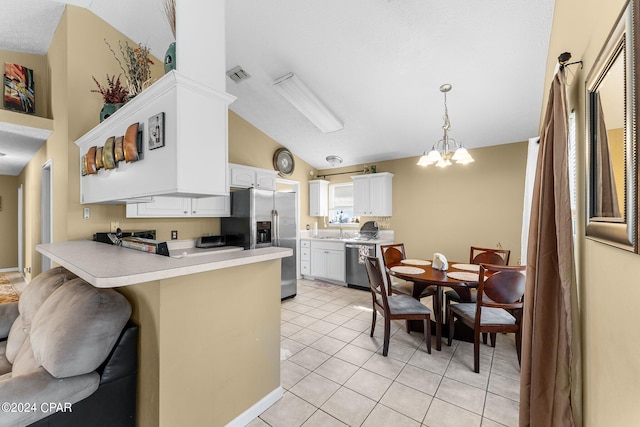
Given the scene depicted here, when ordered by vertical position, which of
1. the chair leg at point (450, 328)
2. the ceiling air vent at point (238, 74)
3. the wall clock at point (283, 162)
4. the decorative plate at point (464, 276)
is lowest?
the chair leg at point (450, 328)

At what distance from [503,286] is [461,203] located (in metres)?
2.32

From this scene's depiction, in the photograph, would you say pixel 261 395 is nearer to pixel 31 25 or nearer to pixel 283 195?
pixel 283 195

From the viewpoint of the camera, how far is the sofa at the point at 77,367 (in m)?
1.18

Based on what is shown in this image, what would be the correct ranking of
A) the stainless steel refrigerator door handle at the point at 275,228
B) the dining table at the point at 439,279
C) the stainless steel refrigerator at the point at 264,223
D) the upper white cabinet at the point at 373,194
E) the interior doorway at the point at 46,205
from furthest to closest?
the upper white cabinet at the point at 373,194 → the stainless steel refrigerator door handle at the point at 275,228 → the stainless steel refrigerator at the point at 264,223 → the interior doorway at the point at 46,205 → the dining table at the point at 439,279

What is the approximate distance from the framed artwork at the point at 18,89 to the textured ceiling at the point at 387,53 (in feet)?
1.26

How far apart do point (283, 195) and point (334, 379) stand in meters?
2.86

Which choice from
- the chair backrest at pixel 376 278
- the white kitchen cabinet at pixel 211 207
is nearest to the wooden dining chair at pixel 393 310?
the chair backrest at pixel 376 278

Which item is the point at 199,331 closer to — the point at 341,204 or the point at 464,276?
the point at 464,276

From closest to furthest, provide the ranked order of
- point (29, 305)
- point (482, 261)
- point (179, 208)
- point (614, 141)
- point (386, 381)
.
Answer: point (614, 141) → point (29, 305) → point (386, 381) → point (482, 261) → point (179, 208)

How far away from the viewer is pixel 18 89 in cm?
309

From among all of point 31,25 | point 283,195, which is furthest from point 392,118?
point 31,25

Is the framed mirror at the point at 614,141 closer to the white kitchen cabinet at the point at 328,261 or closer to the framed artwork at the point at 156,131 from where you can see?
the framed artwork at the point at 156,131

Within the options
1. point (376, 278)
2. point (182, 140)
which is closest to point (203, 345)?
point (182, 140)

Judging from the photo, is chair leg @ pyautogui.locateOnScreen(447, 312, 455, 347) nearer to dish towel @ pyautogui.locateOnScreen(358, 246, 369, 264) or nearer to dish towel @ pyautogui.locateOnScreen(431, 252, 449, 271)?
dish towel @ pyautogui.locateOnScreen(431, 252, 449, 271)
